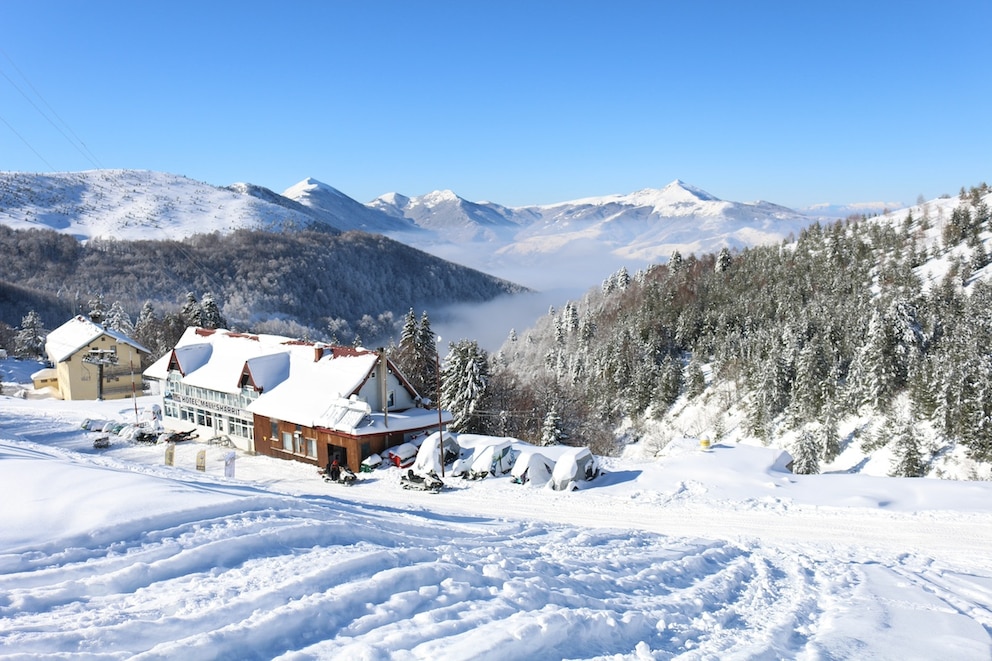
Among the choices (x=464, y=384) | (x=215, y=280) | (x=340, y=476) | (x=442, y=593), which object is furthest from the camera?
(x=215, y=280)

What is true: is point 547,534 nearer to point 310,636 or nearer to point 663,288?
point 310,636

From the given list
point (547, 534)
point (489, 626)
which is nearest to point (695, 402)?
point (547, 534)

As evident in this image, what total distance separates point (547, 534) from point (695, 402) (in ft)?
157

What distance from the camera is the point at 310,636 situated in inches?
264

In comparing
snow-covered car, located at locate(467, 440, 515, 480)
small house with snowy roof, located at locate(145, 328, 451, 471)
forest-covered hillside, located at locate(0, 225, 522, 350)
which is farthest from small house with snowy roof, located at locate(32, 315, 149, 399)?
forest-covered hillside, located at locate(0, 225, 522, 350)

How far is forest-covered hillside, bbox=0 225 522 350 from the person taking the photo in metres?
135

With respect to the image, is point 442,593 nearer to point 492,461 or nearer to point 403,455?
point 492,461

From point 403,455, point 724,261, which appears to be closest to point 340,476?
point 403,455

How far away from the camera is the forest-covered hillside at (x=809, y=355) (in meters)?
37.9

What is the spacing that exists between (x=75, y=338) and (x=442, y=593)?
175 ft

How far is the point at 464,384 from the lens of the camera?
4134 centimetres

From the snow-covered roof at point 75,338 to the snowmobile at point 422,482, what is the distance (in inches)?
1471

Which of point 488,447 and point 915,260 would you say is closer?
point 488,447

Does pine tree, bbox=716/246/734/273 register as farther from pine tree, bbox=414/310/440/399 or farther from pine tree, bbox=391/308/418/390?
pine tree, bbox=391/308/418/390
